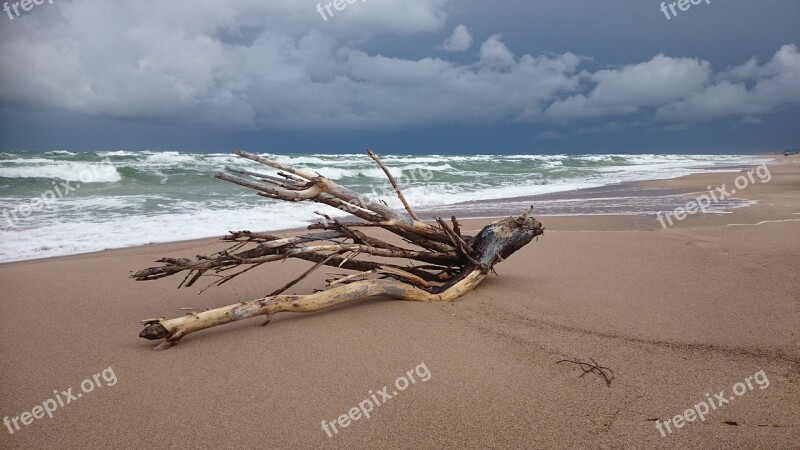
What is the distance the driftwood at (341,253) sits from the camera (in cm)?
338

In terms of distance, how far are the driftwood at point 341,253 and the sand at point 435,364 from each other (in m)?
0.14

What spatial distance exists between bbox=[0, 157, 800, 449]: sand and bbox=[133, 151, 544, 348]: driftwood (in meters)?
0.14

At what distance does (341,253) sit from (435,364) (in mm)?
1349

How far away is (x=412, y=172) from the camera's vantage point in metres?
27.1

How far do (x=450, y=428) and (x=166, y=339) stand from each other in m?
1.91

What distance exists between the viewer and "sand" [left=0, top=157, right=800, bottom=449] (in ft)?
7.35

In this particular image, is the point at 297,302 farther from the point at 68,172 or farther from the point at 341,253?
the point at 68,172

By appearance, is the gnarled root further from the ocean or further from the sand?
the ocean

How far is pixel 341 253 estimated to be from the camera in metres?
3.90

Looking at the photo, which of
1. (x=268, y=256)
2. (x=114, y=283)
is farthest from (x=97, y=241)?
(x=268, y=256)

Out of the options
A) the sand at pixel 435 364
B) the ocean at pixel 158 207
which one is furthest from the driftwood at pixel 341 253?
the ocean at pixel 158 207

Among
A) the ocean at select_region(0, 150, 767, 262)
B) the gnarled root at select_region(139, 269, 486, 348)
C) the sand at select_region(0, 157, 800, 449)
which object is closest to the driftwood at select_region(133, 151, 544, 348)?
the gnarled root at select_region(139, 269, 486, 348)

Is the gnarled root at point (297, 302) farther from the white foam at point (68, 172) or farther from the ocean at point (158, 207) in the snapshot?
the white foam at point (68, 172)

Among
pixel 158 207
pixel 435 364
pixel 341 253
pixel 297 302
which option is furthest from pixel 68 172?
pixel 435 364
